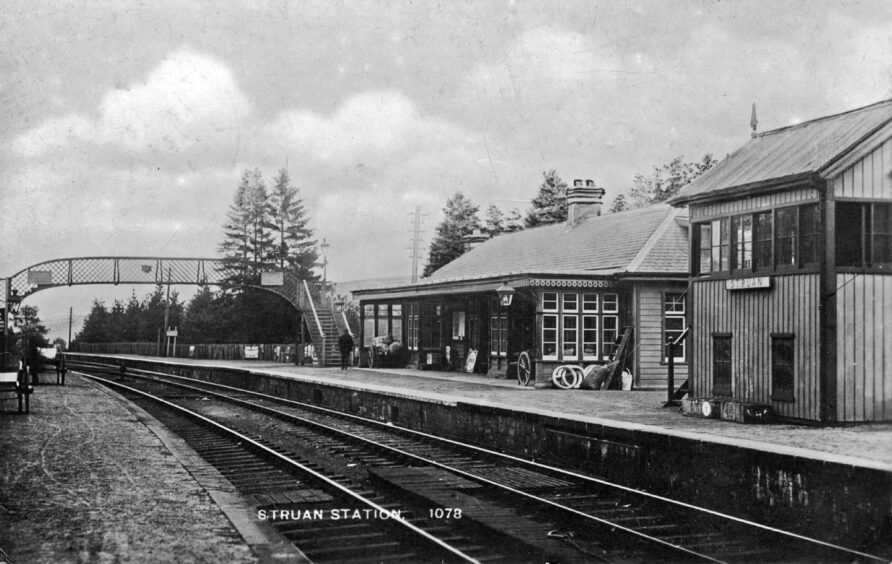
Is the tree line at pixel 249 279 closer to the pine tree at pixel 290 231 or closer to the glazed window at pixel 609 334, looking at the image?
the pine tree at pixel 290 231

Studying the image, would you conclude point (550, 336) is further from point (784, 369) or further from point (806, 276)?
point (806, 276)

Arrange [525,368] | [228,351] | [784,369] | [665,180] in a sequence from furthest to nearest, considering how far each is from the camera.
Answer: [665,180] → [228,351] → [525,368] → [784,369]

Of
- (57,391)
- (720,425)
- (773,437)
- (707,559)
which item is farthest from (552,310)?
(707,559)

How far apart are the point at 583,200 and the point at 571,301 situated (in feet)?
29.2

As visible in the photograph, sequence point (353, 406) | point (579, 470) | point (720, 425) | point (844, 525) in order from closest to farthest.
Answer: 1. point (844, 525)
2. point (579, 470)
3. point (720, 425)
4. point (353, 406)

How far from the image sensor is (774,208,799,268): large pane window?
40.6ft

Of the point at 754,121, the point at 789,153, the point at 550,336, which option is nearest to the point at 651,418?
the point at 789,153

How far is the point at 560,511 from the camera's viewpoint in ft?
26.0

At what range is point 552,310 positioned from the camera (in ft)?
67.1

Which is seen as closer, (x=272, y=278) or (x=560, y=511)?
(x=560, y=511)

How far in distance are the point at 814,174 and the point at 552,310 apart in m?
9.29

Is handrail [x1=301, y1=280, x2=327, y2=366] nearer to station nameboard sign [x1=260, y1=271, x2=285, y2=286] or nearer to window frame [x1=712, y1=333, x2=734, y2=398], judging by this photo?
station nameboard sign [x1=260, y1=271, x2=285, y2=286]

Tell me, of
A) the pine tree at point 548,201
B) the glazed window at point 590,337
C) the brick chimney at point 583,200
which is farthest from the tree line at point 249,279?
the glazed window at point 590,337

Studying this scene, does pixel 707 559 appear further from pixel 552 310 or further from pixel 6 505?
pixel 552 310
